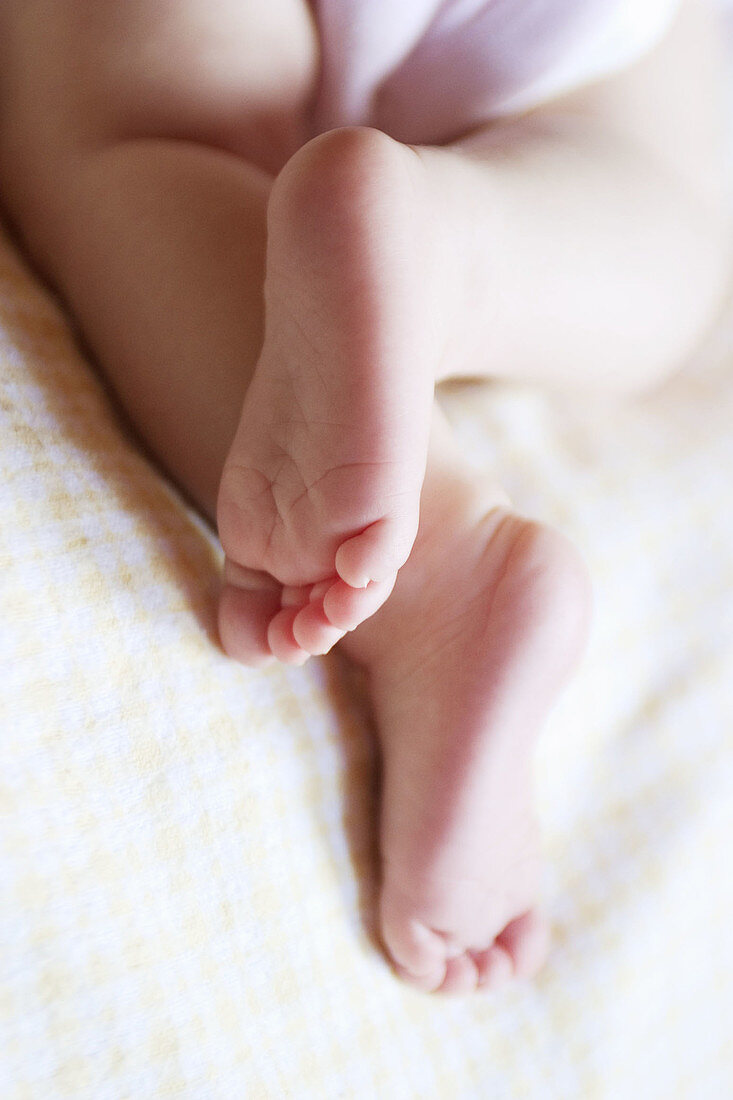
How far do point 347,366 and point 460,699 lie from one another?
0.18 metres

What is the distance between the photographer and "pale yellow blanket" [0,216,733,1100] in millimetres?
410

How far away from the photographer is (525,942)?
559 millimetres

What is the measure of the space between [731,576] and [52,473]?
0.48m

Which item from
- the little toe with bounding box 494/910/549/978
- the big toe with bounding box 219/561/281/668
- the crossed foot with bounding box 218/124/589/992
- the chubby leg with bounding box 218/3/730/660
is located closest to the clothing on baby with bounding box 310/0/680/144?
the chubby leg with bounding box 218/3/730/660

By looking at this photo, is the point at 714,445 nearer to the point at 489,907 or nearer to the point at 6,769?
the point at 489,907

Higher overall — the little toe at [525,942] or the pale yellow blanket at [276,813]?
the pale yellow blanket at [276,813]

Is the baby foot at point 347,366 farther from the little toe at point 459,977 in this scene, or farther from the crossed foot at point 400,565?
the little toe at point 459,977

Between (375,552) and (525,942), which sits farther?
(525,942)

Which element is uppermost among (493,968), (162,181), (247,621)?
(162,181)

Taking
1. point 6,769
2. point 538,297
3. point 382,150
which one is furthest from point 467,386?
point 6,769

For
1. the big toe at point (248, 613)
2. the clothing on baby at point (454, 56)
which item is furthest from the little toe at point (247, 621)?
the clothing on baby at point (454, 56)

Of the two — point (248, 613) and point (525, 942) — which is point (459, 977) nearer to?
point (525, 942)

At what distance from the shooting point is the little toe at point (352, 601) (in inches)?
16.3

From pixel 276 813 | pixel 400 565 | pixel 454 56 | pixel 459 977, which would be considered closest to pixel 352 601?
pixel 400 565
